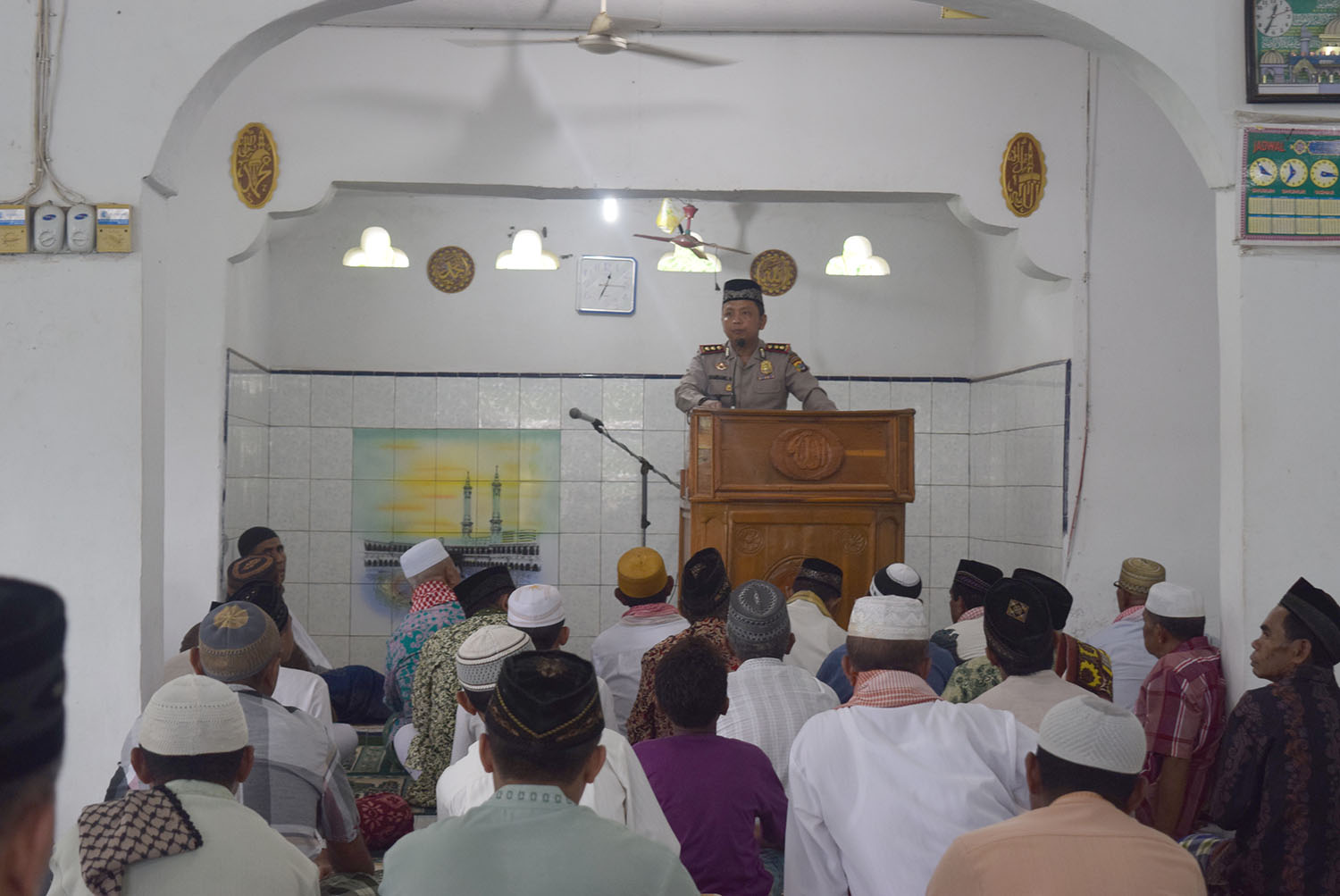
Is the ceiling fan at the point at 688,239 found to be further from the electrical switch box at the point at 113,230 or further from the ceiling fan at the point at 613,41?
the electrical switch box at the point at 113,230

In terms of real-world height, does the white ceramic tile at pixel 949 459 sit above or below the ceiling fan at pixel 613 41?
below

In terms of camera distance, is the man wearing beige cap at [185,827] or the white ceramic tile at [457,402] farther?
the white ceramic tile at [457,402]

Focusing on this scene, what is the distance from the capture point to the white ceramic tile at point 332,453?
26.0 feet

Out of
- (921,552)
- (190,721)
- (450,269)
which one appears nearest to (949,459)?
(921,552)

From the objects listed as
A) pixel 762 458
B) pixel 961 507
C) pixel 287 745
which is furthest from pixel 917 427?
pixel 287 745

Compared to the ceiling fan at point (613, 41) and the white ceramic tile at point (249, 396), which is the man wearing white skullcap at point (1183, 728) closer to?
the ceiling fan at point (613, 41)

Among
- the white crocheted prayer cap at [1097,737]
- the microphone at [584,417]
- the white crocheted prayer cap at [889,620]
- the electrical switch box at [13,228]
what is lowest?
the white crocheted prayer cap at [1097,737]

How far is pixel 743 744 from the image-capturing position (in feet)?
8.98

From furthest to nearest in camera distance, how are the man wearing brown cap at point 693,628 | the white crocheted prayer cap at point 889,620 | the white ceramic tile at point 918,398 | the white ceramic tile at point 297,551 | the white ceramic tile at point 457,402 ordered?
the white ceramic tile at point 918,398, the white ceramic tile at point 457,402, the white ceramic tile at point 297,551, the man wearing brown cap at point 693,628, the white crocheted prayer cap at point 889,620

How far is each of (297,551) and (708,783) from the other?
19.2ft

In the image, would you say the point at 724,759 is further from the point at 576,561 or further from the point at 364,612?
the point at 364,612

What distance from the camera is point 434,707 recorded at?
393cm

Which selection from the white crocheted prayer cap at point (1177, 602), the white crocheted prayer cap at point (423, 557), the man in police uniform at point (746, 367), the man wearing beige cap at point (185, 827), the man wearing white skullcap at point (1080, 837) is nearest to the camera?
the man wearing beige cap at point (185, 827)

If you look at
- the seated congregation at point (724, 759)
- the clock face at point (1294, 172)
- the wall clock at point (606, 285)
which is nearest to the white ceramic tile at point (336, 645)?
the wall clock at point (606, 285)
